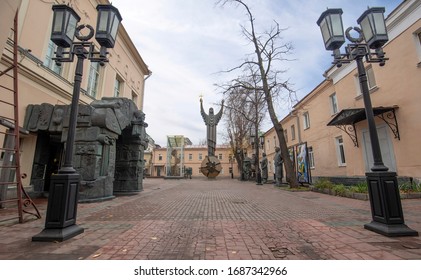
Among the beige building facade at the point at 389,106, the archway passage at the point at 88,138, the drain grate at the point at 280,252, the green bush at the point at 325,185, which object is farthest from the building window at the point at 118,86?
the drain grate at the point at 280,252

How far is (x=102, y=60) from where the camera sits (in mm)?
4203

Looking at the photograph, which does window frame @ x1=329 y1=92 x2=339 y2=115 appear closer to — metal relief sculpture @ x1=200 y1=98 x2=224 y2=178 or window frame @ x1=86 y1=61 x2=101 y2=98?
metal relief sculpture @ x1=200 y1=98 x2=224 y2=178

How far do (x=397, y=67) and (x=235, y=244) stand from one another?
11176 mm

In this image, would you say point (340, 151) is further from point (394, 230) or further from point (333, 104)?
point (394, 230)

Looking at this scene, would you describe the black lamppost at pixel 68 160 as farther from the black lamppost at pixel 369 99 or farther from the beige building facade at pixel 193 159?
the beige building facade at pixel 193 159

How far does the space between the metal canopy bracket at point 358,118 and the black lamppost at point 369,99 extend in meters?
6.23

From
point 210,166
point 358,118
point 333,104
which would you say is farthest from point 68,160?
point 210,166

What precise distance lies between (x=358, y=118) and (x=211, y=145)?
18973mm

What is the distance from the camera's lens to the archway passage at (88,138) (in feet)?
22.5

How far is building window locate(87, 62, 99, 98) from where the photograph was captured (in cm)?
1212

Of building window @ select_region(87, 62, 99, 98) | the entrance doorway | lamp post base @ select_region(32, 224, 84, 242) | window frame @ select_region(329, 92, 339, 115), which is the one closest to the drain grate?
lamp post base @ select_region(32, 224, 84, 242)

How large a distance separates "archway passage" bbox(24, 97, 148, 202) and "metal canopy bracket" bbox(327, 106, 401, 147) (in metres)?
10.2
